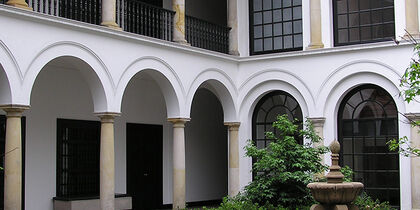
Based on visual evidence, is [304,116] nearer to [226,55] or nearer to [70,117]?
[226,55]

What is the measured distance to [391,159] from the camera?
14852 mm

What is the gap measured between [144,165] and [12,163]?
654 centimetres

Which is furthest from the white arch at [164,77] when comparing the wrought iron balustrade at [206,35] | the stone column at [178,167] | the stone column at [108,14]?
the wrought iron balustrade at [206,35]

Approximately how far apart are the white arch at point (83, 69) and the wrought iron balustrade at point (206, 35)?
3.62 m

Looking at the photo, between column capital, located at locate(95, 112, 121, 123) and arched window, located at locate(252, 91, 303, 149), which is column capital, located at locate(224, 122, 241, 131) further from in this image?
column capital, located at locate(95, 112, 121, 123)

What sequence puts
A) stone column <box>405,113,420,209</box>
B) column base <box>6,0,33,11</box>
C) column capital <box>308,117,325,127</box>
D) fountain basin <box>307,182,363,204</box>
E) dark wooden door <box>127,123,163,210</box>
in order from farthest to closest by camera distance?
dark wooden door <box>127,123,163,210</box> → column capital <box>308,117,325,127</box> → stone column <box>405,113,420,209</box> → column base <box>6,0,33,11</box> → fountain basin <box>307,182,363,204</box>

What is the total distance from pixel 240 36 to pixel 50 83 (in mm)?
5181

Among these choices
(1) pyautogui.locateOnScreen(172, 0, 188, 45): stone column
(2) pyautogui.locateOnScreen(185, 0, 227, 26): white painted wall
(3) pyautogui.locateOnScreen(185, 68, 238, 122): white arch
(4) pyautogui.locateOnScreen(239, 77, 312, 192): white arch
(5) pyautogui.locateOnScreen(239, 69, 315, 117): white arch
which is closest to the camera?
(1) pyautogui.locateOnScreen(172, 0, 188, 45): stone column

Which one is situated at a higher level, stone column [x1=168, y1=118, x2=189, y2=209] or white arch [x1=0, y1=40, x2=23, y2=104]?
white arch [x1=0, y1=40, x2=23, y2=104]

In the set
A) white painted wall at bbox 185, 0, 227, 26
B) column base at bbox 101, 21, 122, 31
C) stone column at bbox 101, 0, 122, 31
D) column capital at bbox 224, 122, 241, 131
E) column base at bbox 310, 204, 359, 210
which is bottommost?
column base at bbox 310, 204, 359, 210

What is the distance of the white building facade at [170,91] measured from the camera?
12.9 meters

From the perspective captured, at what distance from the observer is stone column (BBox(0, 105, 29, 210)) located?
1103 centimetres

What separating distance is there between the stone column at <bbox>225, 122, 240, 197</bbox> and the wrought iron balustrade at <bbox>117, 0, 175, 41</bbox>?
2.94 meters

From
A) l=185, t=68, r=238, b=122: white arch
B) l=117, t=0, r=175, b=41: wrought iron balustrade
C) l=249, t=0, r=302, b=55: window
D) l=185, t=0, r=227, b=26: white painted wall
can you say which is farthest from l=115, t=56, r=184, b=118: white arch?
l=185, t=0, r=227, b=26: white painted wall
